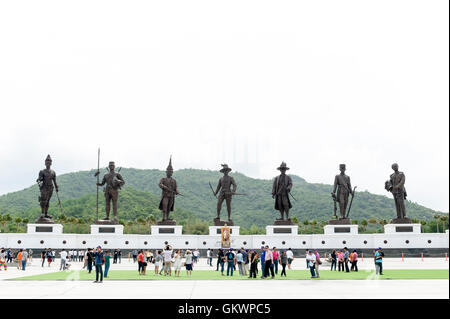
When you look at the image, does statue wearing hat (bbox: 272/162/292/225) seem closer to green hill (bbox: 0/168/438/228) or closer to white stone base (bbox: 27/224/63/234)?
white stone base (bbox: 27/224/63/234)

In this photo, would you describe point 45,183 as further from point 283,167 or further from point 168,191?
point 283,167

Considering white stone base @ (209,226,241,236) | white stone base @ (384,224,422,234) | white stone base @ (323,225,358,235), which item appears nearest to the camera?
white stone base @ (384,224,422,234)

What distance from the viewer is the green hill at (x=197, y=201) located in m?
92.4

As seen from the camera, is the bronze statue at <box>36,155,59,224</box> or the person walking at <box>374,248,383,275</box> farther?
the bronze statue at <box>36,155,59,224</box>

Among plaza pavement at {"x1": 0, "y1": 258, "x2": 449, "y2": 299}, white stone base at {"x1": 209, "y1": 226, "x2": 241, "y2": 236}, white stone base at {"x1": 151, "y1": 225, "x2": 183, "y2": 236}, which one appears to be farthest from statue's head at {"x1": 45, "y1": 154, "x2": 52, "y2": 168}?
plaza pavement at {"x1": 0, "y1": 258, "x2": 449, "y2": 299}

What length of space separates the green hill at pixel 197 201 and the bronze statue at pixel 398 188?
5866 centimetres

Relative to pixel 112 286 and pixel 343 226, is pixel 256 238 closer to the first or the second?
pixel 343 226

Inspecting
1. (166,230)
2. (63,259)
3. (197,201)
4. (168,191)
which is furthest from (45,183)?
(197,201)

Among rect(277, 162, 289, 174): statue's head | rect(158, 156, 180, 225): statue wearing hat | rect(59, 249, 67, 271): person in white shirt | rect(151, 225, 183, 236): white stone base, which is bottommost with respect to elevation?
rect(59, 249, 67, 271): person in white shirt

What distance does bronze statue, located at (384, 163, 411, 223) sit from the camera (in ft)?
119

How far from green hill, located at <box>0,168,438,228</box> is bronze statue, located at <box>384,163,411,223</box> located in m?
58.7

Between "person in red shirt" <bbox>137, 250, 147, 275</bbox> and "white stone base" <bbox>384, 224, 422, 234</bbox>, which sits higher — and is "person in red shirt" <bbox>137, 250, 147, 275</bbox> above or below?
below

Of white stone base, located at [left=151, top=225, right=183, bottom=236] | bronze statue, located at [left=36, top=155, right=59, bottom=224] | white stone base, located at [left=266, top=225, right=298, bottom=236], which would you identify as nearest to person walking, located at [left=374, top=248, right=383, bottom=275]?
white stone base, located at [left=266, top=225, right=298, bottom=236]

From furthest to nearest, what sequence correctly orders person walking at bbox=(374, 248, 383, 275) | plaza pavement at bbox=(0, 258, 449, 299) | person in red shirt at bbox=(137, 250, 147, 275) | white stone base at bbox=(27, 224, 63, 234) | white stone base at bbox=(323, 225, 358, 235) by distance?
Result: white stone base at bbox=(323, 225, 358, 235) → white stone base at bbox=(27, 224, 63, 234) → person in red shirt at bbox=(137, 250, 147, 275) → person walking at bbox=(374, 248, 383, 275) → plaza pavement at bbox=(0, 258, 449, 299)
